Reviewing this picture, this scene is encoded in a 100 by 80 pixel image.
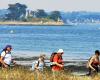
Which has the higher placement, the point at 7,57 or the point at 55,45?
the point at 7,57

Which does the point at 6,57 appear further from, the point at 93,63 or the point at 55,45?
the point at 55,45

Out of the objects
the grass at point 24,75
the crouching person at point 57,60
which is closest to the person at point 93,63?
the crouching person at point 57,60

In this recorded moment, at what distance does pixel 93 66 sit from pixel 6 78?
6.12 metres

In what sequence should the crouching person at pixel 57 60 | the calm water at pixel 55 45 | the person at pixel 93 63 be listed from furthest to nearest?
the calm water at pixel 55 45 → the person at pixel 93 63 → the crouching person at pixel 57 60

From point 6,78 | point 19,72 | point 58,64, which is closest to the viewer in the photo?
point 6,78

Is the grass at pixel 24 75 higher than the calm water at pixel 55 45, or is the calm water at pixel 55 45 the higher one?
the grass at pixel 24 75

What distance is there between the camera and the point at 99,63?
24547 millimetres

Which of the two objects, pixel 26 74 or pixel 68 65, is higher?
pixel 26 74

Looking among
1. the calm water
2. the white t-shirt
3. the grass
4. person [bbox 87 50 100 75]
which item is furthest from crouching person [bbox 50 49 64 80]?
the calm water

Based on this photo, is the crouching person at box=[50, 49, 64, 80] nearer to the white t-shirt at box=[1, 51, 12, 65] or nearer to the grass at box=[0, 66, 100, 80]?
the white t-shirt at box=[1, 51, 12, 65]

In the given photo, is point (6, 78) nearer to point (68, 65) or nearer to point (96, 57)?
point (96, 57)

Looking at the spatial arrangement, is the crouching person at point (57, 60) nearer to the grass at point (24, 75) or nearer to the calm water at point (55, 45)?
the grass at point (24, 75)

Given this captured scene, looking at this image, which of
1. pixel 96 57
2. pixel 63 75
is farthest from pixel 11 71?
pixel 96 57

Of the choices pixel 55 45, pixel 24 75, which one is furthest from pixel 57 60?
pixel 55 45
